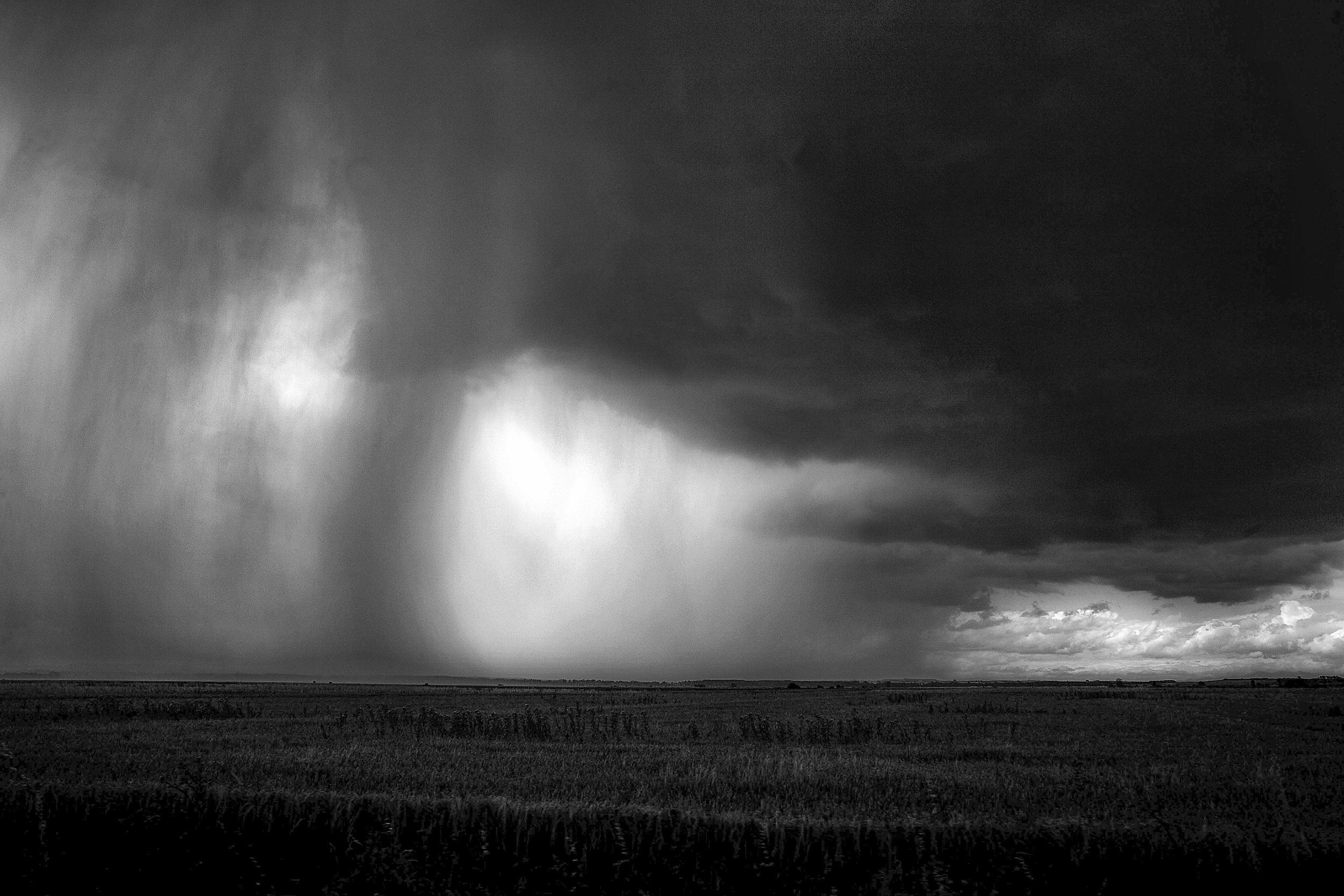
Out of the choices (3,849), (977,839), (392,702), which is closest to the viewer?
(977,839)

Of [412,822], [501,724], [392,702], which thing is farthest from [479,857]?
[392,702]

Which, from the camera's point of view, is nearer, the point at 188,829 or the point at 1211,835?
the point at 1211,835

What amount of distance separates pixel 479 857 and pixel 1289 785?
1980cm

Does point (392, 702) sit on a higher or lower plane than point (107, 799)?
lower

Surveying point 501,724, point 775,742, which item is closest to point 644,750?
point 775,742

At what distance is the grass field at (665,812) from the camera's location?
972 centimetres

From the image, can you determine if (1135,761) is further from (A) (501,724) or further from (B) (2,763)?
(B) (2,763)

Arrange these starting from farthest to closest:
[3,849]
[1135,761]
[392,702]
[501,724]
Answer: [392,702]
[501,724]
[1135,761]
[3,849]

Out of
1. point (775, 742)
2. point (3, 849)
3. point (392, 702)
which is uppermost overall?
point (3, 849)

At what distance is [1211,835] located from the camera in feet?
33.1

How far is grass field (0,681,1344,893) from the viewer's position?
31.9 ft

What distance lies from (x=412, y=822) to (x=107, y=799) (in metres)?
4.56

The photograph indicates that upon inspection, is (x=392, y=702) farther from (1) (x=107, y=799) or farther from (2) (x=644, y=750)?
(1) (x=107, y=799)

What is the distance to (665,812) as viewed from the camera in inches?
414
